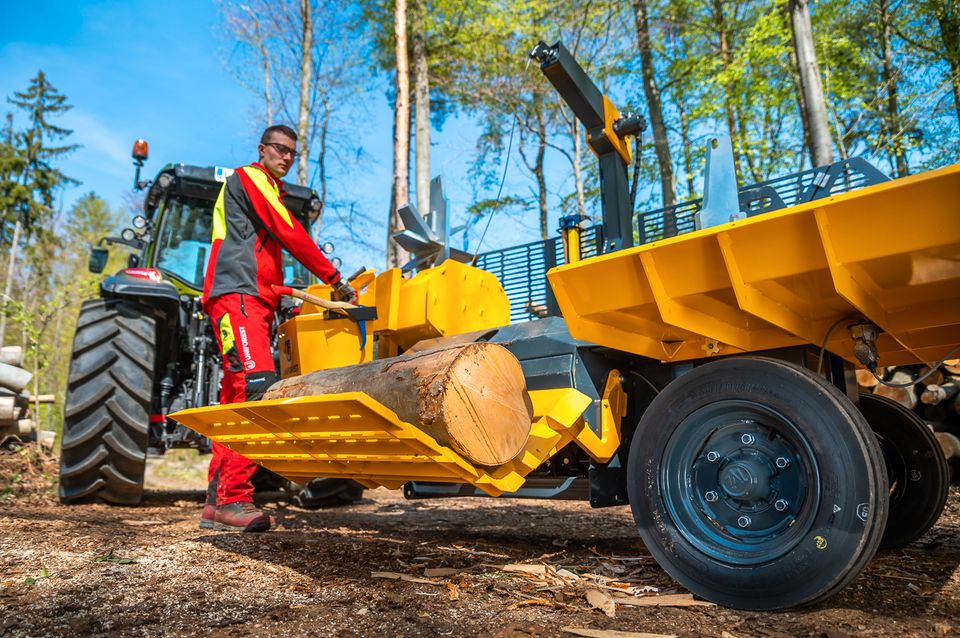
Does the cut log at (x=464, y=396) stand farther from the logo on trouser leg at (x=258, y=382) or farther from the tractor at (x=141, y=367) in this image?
the tractor at (x=141, y=367)

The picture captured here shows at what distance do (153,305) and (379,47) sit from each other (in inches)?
595

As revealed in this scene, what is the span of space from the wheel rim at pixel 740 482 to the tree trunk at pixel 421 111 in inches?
322

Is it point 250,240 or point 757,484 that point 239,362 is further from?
point 757,484

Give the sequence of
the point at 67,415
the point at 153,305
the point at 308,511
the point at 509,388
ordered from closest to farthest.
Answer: the point at 509,388, the point at 67,415, the point at 153,305, the point at 308,511

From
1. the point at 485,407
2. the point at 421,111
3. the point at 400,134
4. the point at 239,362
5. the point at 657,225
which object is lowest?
the point at 485,407

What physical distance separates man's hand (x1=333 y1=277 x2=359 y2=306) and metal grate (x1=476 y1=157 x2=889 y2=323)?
3.06 feet

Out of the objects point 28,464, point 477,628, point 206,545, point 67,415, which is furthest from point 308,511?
point 477,628

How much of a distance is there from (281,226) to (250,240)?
22 centimetres

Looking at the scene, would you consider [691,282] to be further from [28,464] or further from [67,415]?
[28,464]

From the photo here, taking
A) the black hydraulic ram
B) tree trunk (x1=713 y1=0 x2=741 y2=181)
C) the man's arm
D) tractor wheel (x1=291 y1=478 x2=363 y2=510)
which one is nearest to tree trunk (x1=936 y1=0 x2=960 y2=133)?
tree trunk (x1=713 y1=0 x2=741 y2=181)

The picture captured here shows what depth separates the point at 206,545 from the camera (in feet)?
10.3

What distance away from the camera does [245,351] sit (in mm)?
3619

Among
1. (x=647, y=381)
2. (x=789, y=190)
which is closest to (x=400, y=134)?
(x=789, y=190)

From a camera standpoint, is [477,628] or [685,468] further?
[685,468]
